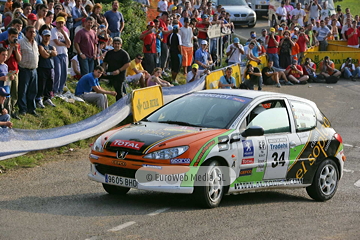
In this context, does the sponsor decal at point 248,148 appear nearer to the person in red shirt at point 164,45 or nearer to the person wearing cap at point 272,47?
the person in red shirt at point 164,45

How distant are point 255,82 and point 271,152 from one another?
1363cm

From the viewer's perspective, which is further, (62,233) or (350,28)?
(350,28)

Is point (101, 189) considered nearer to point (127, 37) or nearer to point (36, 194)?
point (36, 194)

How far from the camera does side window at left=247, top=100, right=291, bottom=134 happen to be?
9.23 meters

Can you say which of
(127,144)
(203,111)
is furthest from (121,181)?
(203,111)

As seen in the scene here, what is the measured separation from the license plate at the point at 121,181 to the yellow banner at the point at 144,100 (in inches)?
255

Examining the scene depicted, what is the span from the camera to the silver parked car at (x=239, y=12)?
3509 cm

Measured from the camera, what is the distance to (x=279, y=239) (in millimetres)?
7477

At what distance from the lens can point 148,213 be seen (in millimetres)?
8195

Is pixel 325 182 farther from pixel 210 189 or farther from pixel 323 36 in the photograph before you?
pixel 323 36

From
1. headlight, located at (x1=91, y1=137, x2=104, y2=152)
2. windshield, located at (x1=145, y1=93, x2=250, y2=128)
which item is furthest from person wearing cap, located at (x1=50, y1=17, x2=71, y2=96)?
headlight, located at (x1=91, y1=137, x2=104, y2=152)

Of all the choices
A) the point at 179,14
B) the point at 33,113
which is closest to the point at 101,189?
the point at 33,113

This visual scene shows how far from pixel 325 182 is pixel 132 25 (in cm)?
1455

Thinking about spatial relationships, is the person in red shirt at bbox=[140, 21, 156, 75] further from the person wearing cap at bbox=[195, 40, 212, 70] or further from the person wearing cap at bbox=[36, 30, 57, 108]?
the person wearing cap at bbox=[36, 30, 57, 108]
